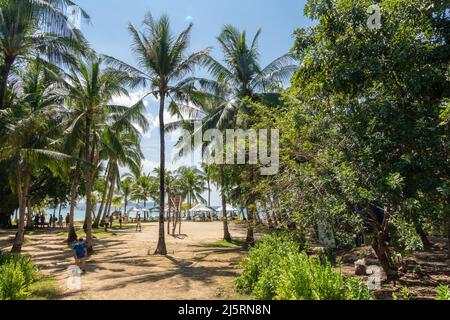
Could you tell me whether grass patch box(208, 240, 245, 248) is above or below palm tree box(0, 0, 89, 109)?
below

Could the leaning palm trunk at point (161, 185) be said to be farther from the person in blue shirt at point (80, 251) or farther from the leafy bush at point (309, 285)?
the leafy bush at point (309, 285)

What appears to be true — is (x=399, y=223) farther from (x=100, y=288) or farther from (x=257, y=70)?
(x=257, y=70)

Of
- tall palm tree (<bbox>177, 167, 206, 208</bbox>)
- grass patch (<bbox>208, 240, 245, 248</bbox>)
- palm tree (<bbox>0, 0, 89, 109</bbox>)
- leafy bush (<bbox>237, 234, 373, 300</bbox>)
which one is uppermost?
palm tree (<bbox>0, 0, 89, 109</bbox>)

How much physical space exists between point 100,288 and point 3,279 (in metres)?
2.44

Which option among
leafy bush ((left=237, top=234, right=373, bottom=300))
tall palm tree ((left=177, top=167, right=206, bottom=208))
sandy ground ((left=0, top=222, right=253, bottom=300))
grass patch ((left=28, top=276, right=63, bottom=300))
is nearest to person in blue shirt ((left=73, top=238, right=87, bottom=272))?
sandy ground ((left=0, top=222, right=253, bottom=300))

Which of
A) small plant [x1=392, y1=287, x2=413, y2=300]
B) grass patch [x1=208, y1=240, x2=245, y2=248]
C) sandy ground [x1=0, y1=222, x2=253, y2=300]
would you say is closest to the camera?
small plant [x1=392, y1=287, x2=413, y2=300]

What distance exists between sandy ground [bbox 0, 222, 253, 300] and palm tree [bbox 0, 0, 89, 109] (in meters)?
6.50

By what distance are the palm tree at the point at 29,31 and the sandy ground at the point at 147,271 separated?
6501 mm

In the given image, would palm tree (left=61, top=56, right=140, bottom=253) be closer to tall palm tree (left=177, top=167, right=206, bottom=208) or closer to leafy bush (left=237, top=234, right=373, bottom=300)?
leafy bush (left=237, top=234, right=373, bottom=300)

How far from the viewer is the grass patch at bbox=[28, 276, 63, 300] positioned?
315 inches

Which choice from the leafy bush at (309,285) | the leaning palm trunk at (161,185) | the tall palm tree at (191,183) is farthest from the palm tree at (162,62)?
the tall palm tree at (191,183)

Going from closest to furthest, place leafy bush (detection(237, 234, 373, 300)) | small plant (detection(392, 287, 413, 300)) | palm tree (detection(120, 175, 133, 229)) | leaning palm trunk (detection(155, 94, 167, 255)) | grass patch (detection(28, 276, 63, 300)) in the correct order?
small plant (detection(392, 287, 413, 300)) < leafy bush (detection(237, 234, 373, 300)) < grass patch (detection(28, 276, 63, 300)) < leaning palm trunk (detection(155, 94, 167, 255)) < palm tree (detection(120, 175, 133, 229))

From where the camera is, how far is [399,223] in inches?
245

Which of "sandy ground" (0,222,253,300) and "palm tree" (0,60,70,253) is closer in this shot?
"sandy ground" (0,222,253,300)
